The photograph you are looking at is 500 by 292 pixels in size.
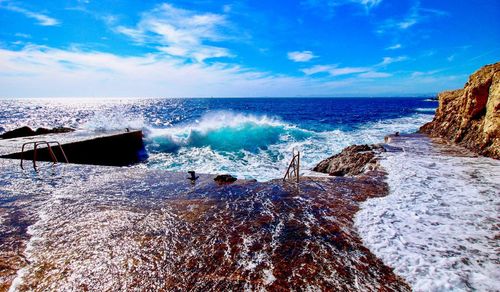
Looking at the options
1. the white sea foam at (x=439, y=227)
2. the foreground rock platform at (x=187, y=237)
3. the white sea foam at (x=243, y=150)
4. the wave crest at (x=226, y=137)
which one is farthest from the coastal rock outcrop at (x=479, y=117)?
the wave crest at (x=226, y=137)

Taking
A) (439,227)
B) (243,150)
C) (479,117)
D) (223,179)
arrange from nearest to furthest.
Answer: (439,227) < (223,179) < (479,117) < (243,150)

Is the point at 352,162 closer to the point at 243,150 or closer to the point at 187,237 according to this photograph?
the point at 187,237

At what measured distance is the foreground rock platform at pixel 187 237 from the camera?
11.5ft

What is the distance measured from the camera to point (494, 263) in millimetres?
3828

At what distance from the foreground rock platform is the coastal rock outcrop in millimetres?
6763

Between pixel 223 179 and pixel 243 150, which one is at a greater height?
pixel 223 179

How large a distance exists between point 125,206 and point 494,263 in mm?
7059

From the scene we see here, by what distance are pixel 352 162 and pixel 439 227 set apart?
628cm

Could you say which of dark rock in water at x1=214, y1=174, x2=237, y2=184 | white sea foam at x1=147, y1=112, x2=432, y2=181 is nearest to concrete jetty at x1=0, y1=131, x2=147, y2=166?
white sea foam at x1=147, y1=112, x2=432, y2=181

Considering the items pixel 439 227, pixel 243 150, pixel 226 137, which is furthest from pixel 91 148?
pixel 439 227

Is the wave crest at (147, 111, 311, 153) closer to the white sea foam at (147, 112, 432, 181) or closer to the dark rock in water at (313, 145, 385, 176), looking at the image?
the white sea foam at (147, 112, 432, 181)

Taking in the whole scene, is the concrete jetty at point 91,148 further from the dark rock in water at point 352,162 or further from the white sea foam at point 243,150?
the dark rock in water at point 352,162

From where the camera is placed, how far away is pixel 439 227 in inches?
194

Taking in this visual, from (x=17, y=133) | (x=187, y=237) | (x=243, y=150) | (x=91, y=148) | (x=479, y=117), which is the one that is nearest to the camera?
(x=187, y=237)
